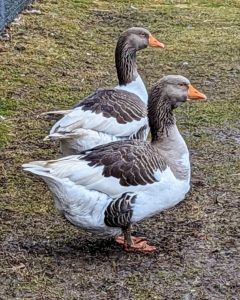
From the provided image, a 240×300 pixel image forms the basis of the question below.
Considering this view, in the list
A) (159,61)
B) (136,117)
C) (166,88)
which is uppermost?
(166,88)

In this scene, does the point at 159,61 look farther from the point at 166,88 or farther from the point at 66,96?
the point at 166,88

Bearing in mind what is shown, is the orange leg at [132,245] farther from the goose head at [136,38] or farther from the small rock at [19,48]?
the small rock at [19,48]

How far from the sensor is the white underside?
4.59 metres

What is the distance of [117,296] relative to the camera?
4359mm

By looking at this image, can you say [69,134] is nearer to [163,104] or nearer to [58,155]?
[163,104]

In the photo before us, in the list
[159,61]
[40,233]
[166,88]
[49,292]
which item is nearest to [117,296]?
[49,292]

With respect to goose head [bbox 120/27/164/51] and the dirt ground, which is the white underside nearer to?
the dirt ground

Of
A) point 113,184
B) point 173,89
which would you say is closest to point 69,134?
point 173,89

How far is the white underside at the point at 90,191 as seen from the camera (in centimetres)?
459

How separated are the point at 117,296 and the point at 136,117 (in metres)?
1.92

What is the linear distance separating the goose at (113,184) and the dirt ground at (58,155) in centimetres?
31

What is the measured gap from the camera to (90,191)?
15.1 feet

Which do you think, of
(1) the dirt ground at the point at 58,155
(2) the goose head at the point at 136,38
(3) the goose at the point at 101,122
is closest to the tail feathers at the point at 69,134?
(3) the goose at the point at 101,122

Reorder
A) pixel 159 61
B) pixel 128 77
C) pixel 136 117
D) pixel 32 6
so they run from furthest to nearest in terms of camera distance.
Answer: pixel 32 6, pixel 159 61, pixel 128 77, pixel 136 117
